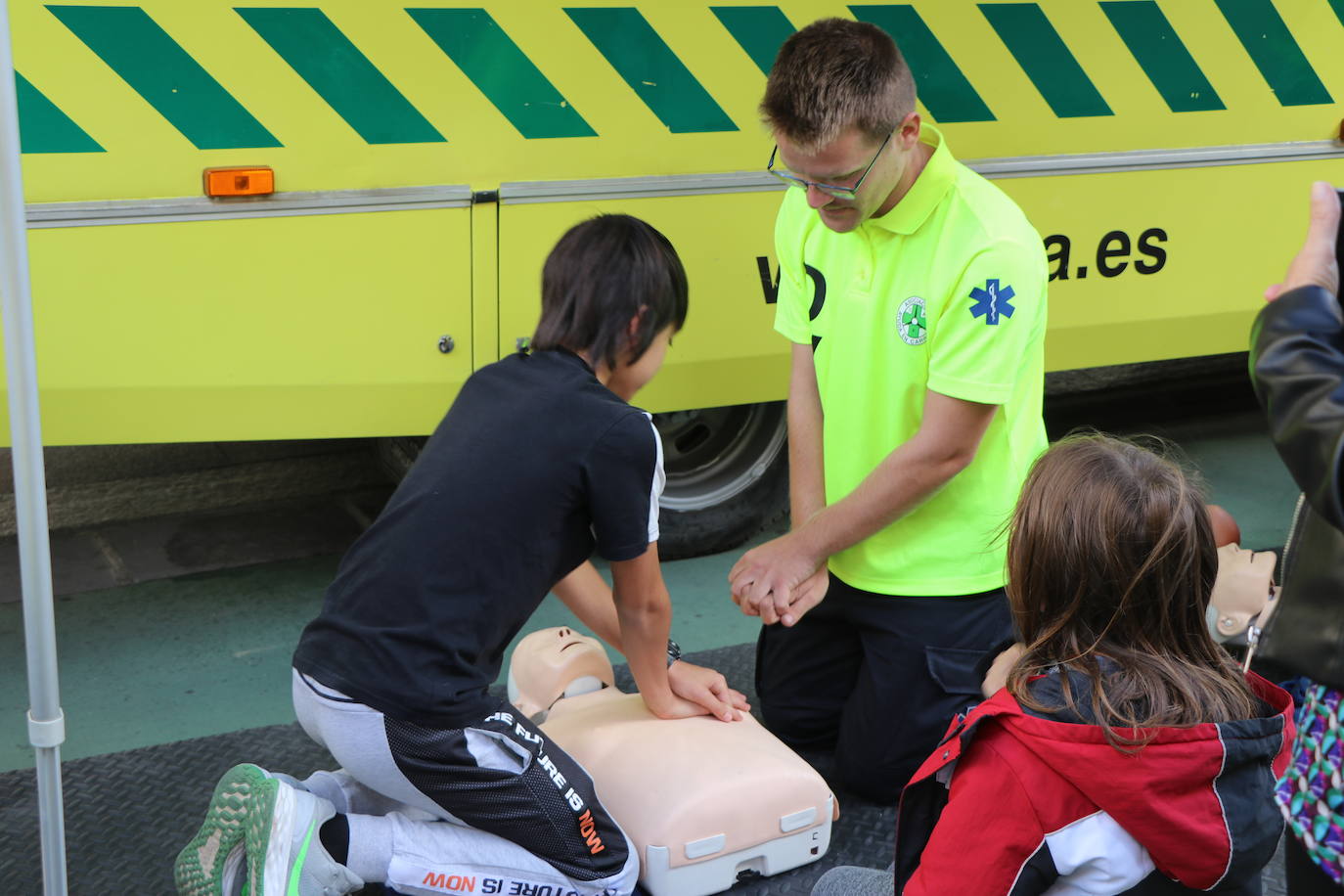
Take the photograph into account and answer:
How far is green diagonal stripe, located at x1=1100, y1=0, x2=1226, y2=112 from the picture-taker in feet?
12.3

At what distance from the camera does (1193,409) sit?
5.78 m

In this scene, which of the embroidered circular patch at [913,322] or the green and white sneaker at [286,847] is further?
the embroidered circular patch at [913,322]

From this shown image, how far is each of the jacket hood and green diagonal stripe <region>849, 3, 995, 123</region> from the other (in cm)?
238

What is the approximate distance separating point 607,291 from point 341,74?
121 centimetres

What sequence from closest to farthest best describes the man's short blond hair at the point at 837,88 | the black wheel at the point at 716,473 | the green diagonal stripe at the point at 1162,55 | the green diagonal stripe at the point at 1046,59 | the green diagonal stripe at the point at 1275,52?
the man's short blond hair at the point at 837,88 → the green diagonal stripe at the point at 1046,59 → the green diagonal stripe at the point at 1162,55 → the green diagonal stripe at the point at 1275,52 → the black wheel at the point at 716,473

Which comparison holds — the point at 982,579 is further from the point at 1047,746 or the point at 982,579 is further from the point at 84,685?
the point at 84,685

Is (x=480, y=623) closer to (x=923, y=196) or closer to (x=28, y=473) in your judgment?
(x=28, y=473)

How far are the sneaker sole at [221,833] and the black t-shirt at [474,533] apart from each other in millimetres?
200

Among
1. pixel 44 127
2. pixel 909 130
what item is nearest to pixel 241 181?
pixel 44 127

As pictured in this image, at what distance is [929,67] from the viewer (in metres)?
3.61

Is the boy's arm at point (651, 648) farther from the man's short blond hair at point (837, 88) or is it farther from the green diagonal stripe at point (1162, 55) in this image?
the green diagonal stripe at point (1162, 55)

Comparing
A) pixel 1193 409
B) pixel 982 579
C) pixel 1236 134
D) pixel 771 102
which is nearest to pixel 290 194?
pixel 771 102

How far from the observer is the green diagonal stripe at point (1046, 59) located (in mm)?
3643

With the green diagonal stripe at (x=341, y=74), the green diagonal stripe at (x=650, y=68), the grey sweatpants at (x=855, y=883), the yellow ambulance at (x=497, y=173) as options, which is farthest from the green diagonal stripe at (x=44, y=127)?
the grey sweatpants at (x=855, y=883)
